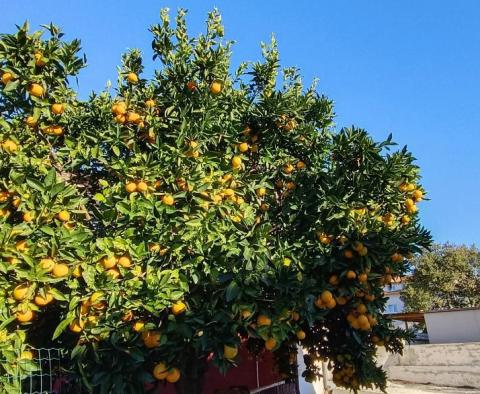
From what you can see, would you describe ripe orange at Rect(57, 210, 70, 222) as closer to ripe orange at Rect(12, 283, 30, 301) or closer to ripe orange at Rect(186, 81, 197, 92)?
ripe orange at Rect(12, 283, 30, 301)

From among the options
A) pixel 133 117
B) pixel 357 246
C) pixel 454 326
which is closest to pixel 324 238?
pixel 357 246

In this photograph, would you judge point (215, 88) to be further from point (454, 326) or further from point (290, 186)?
point (454, 326)

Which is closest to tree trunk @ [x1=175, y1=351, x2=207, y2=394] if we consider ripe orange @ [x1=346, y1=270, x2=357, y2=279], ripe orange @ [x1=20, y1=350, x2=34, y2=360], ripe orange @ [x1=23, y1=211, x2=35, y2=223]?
ripe orange @ [x1=20, y1=350, x2=34, y2=360]

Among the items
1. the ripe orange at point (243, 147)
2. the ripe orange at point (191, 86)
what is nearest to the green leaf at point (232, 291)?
the ripe orange at point (243, 147)

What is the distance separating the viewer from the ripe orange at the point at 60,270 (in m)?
3.47

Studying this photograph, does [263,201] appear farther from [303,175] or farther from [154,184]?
[154,184]

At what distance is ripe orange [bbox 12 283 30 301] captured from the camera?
3396mm

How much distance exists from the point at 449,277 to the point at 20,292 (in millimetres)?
25100

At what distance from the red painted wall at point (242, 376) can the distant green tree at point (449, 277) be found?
56.9 feet

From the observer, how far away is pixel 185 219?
403 centimetres

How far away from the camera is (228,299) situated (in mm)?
3604

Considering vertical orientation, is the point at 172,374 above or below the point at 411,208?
below

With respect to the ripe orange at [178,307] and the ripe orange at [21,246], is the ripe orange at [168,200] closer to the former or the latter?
the ripe orange at [178,307]

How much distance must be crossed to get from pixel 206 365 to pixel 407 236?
2.53m
